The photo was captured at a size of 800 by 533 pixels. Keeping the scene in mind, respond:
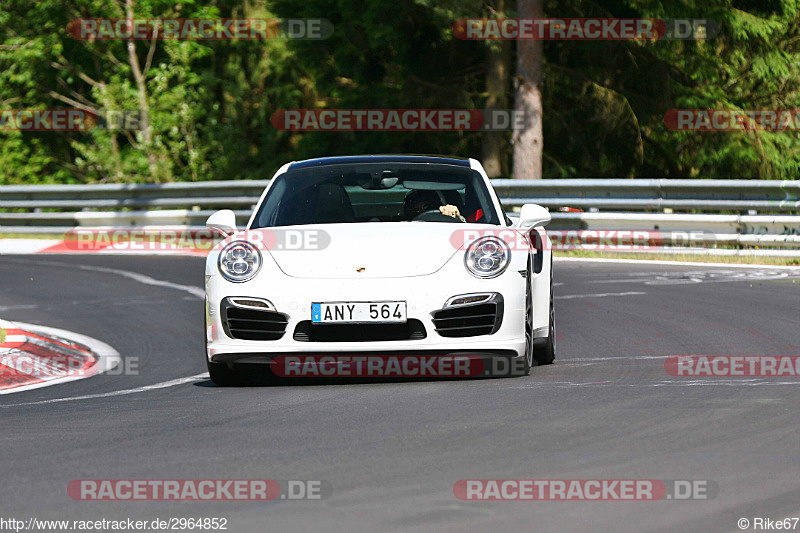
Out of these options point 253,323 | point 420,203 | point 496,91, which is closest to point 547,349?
point 420,203

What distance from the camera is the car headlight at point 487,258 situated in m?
7.49

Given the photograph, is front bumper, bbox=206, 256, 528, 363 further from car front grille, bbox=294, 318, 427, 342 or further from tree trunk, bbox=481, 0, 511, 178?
tree trunk, bbox=481, 0, 511, 178

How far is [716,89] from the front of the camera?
82.6ft

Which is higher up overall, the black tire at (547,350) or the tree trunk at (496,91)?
the tree trunk at (496,91)

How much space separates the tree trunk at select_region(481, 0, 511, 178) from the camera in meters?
24.2

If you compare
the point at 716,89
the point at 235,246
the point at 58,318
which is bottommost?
the point at 58,318

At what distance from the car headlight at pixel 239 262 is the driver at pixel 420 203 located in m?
1.34

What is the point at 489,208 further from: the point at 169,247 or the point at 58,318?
the point at 169,247

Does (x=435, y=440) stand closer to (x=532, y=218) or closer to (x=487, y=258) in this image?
(x=487, y=258)

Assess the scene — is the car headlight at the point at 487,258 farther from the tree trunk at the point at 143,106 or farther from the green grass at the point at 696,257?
the tree trunk at the point at 143,106

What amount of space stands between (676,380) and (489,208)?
5.70 ft

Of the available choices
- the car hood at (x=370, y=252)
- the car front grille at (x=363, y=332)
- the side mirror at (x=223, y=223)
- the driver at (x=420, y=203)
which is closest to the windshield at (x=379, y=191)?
the driver at (x=420, y=203)

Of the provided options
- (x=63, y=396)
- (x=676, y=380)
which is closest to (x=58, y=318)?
(x=63, y=396)

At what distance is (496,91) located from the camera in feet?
79.7
